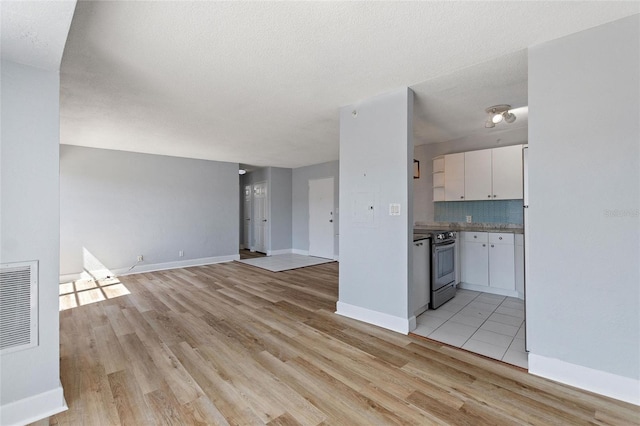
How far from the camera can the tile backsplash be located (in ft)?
14.3

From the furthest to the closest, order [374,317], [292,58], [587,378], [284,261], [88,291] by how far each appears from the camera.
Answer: [284,261] → [88,291] → [374,317] → [292,58] → [587,378]

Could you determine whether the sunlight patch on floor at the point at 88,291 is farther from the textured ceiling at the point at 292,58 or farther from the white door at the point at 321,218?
the white door at the point at 321,218

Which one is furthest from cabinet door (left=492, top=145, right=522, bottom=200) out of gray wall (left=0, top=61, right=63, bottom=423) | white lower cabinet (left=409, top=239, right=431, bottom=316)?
gray wall (left=0, top=61, right=63, bottom=423)

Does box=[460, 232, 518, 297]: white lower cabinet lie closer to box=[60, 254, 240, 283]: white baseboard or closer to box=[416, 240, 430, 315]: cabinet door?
box=[416, 240, 430, 315]: cabinet door

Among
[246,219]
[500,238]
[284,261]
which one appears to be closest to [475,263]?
[500,238]

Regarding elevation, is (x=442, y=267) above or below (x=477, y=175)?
below

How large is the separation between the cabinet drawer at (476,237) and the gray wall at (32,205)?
15.8ft

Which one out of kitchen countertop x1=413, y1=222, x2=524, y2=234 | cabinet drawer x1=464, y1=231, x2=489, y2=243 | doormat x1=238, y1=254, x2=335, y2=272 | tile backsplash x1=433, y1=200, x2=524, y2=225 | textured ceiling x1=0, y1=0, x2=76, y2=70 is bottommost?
doormat x1=238, y1=254, x2=335, y2=272

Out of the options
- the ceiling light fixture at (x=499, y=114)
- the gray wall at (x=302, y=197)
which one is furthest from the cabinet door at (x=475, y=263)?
the gray wall at (x=302, y=197)

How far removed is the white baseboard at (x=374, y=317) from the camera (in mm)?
2838

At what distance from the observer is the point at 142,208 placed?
5.80 metres

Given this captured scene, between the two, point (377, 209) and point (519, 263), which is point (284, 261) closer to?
point (377, 209)

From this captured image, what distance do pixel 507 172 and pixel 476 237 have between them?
3.56 feet

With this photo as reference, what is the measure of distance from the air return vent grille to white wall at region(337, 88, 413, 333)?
8.69 ft
